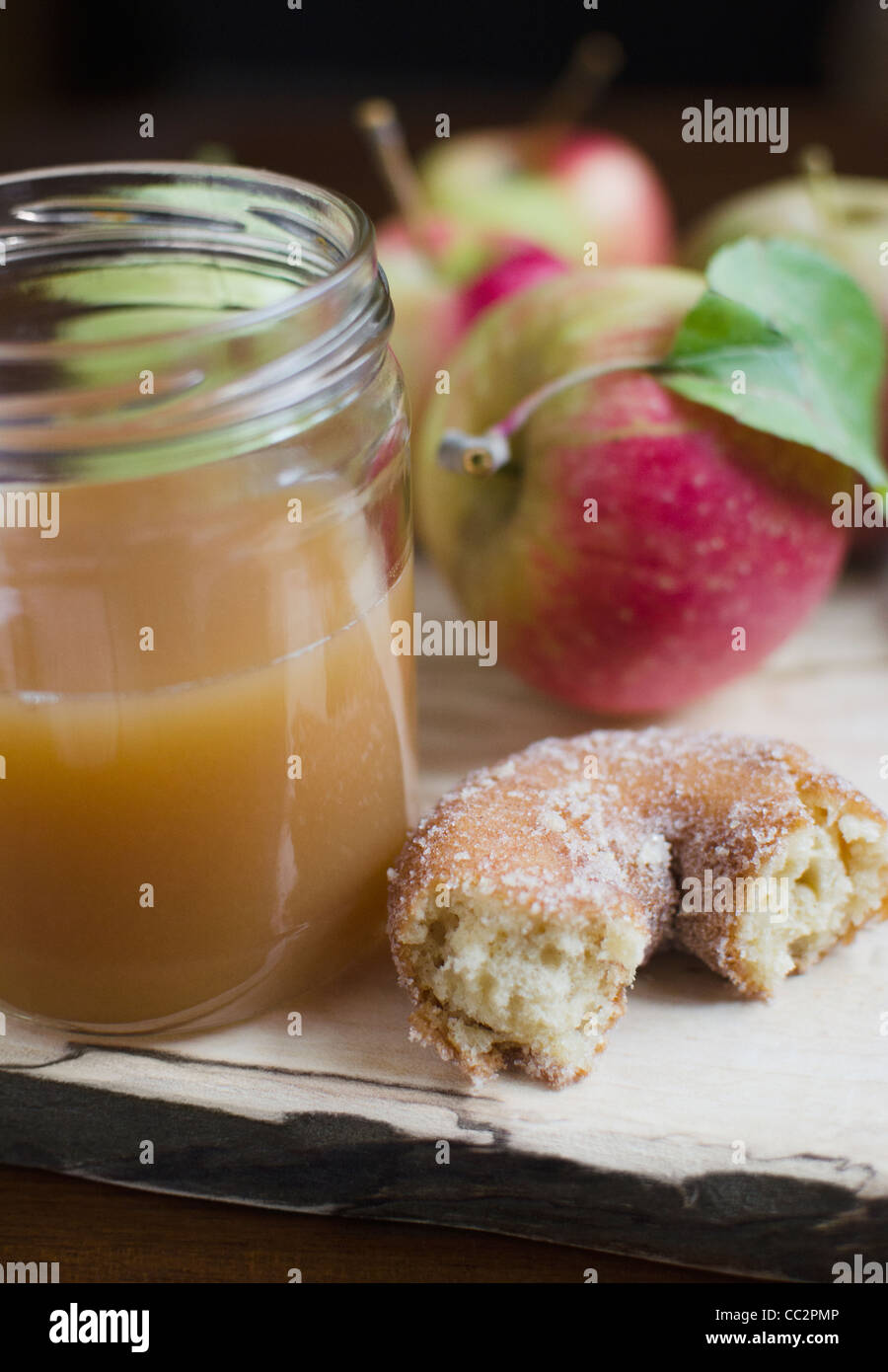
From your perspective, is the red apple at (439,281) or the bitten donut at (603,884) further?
the red apple at (439,281)

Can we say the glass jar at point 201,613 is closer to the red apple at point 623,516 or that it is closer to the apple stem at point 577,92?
the red apple at point 623,516

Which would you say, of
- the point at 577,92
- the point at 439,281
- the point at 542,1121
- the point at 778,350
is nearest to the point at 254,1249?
the point at 542,1121

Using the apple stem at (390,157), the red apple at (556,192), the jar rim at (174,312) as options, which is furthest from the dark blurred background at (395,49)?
the jar rim at (174,312)

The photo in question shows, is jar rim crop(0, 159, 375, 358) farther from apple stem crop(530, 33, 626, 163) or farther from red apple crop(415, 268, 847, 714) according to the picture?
apple stem crop(530, 33, 626, 163)

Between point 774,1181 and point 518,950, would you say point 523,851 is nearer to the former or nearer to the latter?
point 518,950

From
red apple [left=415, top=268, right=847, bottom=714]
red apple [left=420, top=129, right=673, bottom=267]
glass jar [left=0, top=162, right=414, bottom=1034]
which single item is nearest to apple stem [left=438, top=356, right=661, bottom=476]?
red apple [left=415, top=268, right=847, bottom=714]

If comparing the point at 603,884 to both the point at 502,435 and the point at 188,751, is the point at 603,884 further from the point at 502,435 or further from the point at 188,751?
the point at 502,435

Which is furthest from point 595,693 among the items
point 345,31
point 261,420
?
point 345,31
